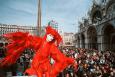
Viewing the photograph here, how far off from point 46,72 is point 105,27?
29974mm

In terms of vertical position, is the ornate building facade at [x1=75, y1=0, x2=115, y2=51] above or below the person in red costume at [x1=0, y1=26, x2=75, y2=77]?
above

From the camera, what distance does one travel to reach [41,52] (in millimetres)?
7668

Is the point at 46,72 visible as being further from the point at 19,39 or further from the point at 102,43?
the point at 102,43

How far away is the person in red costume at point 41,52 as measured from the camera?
7523 mm

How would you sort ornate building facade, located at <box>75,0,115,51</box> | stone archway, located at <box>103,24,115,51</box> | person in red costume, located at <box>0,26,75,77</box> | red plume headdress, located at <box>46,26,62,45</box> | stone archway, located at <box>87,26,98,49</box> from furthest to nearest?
1. stone archway, located at <box>87,26,98,49</box>
2. stone archway, located at <box>103,24,115,51</box>
3. ornate building facade, located at <box>75,0,115,51</box>
4. red plume headdress, located at <box>46,26,62,45</box>
5. person in red costume, located at <box>0,26,75,77</box>

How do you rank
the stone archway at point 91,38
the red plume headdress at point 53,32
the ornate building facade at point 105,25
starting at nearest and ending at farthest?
the red plume headdress at point 53,32 → the ornate building facade at point 105,25 → the stone archway at point 91,38

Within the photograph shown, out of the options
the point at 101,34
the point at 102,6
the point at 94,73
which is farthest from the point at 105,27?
the point at 94,73

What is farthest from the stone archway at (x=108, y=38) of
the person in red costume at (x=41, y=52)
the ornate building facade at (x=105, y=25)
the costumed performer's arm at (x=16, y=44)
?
the costumed performer's arm at (x=16, y=44)

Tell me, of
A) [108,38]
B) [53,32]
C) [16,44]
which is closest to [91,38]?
[108,38]

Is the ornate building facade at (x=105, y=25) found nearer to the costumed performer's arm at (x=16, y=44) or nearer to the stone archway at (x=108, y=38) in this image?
the stone archway at (x=108, y=38)

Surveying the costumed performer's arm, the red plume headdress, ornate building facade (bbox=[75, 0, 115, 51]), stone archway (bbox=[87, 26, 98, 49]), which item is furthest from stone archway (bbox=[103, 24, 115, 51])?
the costumed performer's arm

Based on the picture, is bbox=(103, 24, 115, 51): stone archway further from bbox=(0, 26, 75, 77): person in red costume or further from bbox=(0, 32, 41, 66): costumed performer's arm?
bbox=(0, 32, 41, 66): costumed performer's arm

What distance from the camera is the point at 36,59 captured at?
7602 mm

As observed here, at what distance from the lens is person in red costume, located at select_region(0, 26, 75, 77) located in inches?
296
